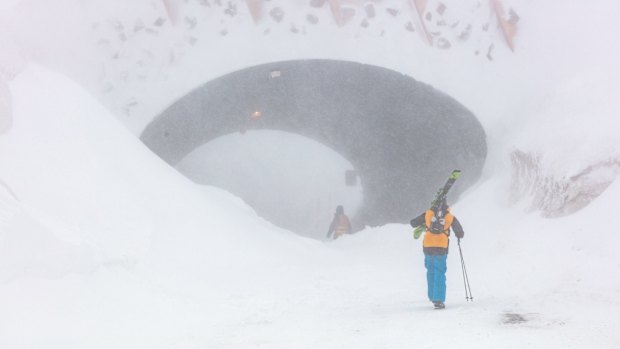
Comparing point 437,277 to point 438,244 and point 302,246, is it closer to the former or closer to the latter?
point 438,244

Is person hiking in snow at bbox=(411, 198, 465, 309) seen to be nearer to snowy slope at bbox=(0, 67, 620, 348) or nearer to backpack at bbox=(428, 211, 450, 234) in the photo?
backpack at bbox=(428, 211, 450, 234)

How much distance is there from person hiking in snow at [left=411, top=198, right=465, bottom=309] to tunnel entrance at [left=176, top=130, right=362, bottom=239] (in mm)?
20094

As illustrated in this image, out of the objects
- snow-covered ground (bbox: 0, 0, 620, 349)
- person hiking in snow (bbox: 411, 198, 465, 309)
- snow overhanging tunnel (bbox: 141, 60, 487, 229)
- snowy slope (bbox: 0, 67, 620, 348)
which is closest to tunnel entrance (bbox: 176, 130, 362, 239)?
snow overhanging tunnel (bbox: 141, 60, 487, 229)

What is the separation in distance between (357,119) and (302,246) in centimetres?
737

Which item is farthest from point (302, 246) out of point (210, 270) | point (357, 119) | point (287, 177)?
point (287, 177)

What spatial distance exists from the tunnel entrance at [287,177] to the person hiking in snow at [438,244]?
20.1 meters

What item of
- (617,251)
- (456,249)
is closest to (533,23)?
(456,249)

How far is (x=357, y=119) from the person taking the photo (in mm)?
19578

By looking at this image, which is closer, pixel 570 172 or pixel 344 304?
pixel 344 304

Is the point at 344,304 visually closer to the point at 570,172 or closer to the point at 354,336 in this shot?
the point at 354,336

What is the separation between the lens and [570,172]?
1048 cm

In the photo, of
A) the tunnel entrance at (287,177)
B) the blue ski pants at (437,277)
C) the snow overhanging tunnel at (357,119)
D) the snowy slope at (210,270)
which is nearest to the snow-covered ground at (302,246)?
the snowy slope at (210,270)

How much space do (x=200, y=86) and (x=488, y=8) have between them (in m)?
6.68

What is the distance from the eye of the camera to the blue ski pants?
7621mm
